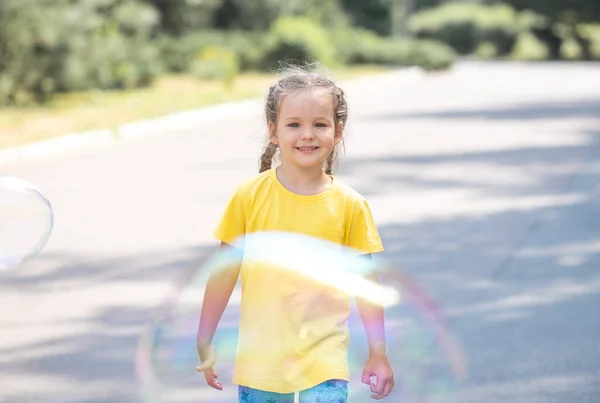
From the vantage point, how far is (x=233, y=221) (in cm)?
335

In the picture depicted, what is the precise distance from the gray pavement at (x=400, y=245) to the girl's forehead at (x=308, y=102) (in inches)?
26.7

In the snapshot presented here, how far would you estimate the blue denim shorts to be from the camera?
3.21 metres

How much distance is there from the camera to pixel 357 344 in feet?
21.7

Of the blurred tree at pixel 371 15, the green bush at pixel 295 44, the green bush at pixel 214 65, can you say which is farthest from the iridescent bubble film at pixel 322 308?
the blurred tree at pixel 371 15

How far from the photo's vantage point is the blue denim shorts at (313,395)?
3.21 m

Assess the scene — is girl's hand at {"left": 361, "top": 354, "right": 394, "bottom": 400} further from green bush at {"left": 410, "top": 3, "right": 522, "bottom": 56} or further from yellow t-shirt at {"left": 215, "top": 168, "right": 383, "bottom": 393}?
green bush at {"left": 410, "top": 3, "right": 522, "bottom": 56}

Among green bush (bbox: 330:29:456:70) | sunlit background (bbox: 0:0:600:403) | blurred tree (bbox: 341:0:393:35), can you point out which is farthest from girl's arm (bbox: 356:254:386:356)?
blurred tree (bbox: 341:0:393:35)

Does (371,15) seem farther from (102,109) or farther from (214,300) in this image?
(214,300)

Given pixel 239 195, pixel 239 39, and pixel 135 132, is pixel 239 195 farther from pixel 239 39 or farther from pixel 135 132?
pixel 239 39

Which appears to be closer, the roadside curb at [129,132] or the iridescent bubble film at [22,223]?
the iridescent bubble film at [22,223]

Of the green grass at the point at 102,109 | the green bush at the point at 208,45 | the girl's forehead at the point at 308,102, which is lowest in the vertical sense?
the green bush at the point at 208,45

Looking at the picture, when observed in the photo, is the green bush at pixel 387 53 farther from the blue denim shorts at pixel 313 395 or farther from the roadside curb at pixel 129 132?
the blue denim shorts at pixel 313 395

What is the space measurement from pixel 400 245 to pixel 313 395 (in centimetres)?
639

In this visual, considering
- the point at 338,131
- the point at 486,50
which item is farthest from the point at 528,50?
the point at 338,131
